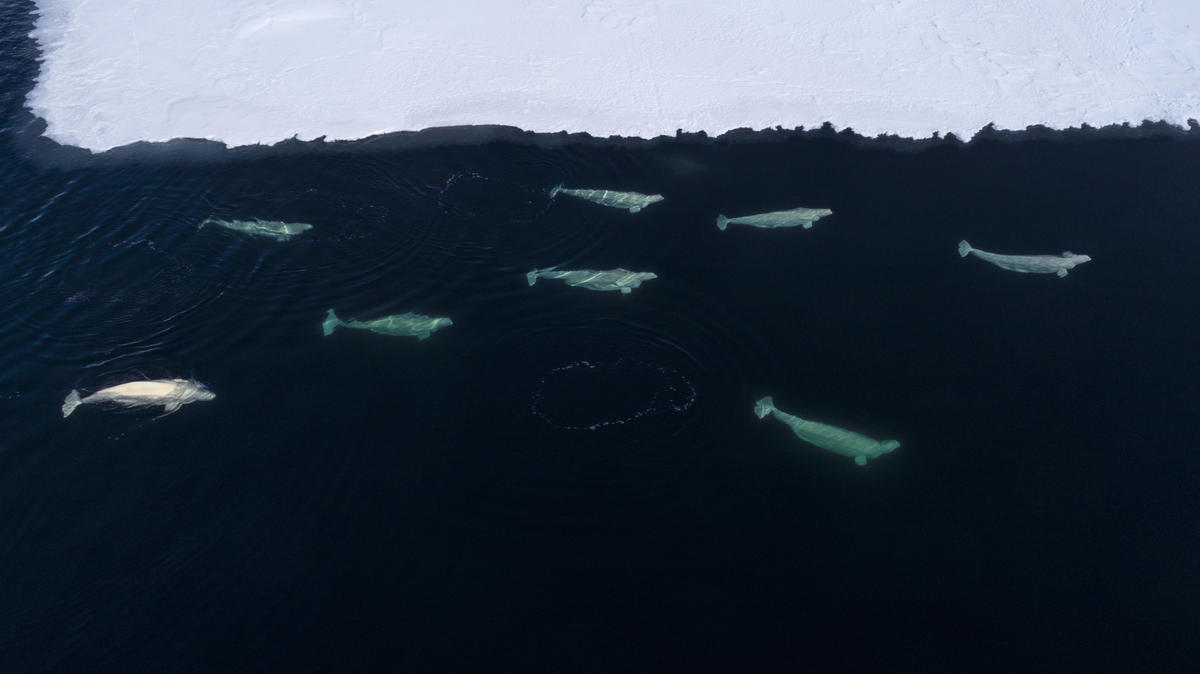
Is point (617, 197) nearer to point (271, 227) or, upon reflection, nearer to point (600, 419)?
point (600, 419)

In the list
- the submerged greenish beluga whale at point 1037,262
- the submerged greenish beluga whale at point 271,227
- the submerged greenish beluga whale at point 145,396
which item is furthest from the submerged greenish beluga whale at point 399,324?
the submerged greenish beluga whale at point 1037,262

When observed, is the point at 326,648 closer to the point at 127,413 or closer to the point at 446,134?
the point at 127,413

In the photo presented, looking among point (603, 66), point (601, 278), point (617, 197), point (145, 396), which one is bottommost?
point (145, 396)

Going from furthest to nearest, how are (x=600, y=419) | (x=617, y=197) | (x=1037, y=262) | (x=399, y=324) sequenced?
(x=617, y=197), (x=1037, y=262), (x=399, y=324), (x=600, y=419)

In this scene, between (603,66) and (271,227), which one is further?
(603,66)

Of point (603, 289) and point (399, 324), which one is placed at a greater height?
point (603, 289)

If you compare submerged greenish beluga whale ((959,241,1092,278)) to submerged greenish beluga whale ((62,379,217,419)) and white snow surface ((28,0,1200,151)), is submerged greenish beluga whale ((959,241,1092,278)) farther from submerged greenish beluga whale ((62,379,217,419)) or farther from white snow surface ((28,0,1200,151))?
submerged greenish beluga whale ((62,379,217,419))

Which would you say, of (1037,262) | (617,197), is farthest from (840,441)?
(617,197)

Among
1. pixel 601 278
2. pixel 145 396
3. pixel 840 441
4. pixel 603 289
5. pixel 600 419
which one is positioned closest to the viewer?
pixel 840 441

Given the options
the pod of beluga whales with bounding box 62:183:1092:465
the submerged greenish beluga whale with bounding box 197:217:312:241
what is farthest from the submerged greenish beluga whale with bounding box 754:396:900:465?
the submerged greenish beluga whale with bounding box 197:217:312:241
